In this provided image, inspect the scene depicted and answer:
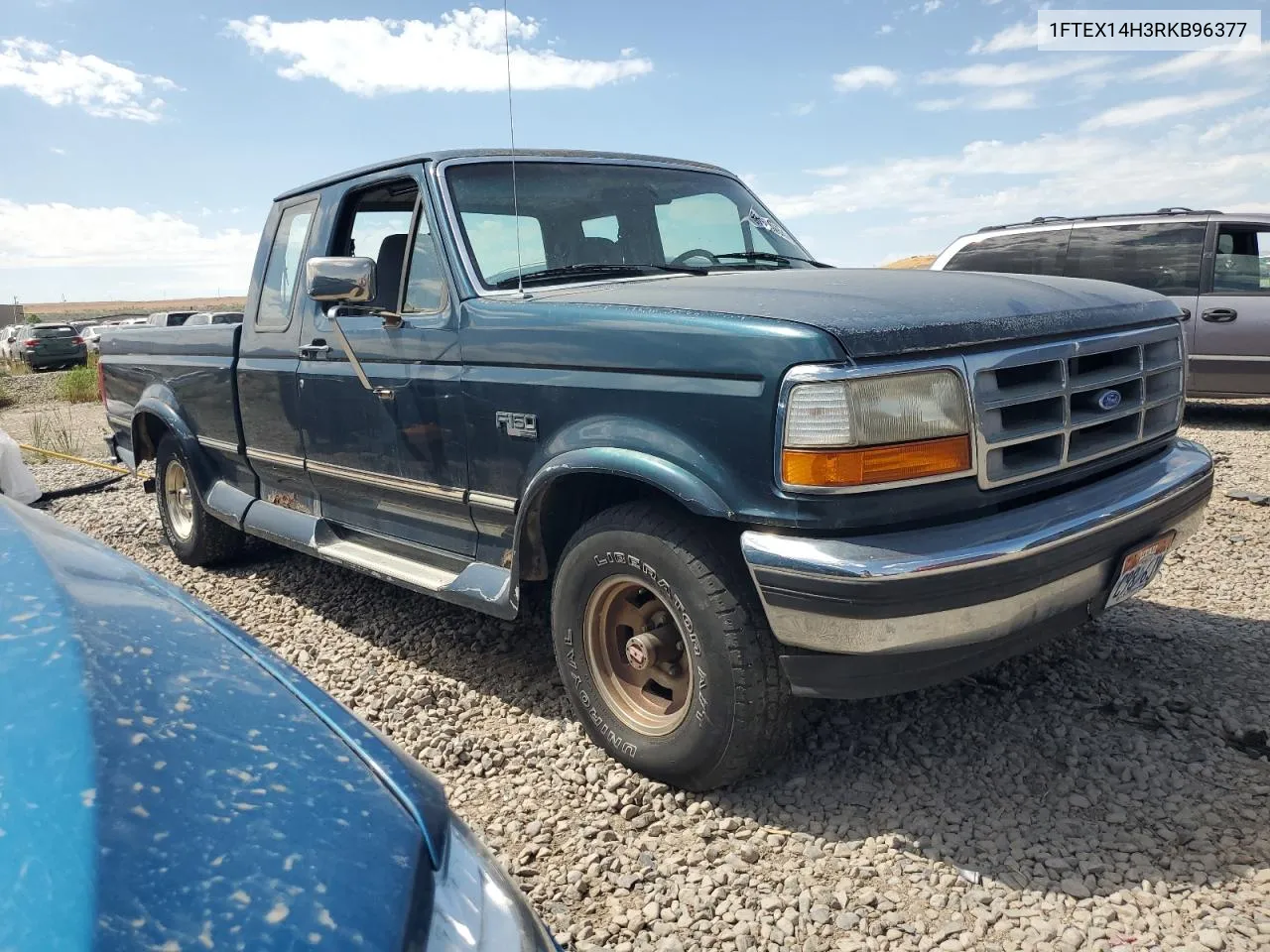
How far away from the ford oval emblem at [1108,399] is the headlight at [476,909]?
90.4 inches

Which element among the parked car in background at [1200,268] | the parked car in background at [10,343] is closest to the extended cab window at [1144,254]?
the parked car in background at [1200,268]

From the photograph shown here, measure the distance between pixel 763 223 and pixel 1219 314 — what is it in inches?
258

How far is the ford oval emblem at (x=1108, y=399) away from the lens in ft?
9.23

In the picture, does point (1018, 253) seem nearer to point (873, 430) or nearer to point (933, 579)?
point (873, 430)

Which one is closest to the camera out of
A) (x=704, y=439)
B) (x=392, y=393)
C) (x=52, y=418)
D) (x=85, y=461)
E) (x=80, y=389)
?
(x=704, y=439)

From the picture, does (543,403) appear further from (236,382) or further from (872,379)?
(236,382)

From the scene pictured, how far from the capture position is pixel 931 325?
2.42 metres

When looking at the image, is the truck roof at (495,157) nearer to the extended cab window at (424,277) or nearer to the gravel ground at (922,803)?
the extended cab window at (424,277)

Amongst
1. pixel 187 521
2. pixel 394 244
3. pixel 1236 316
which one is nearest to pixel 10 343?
pixel 187 521

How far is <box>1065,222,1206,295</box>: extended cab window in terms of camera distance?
870cm

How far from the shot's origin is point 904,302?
257 cm

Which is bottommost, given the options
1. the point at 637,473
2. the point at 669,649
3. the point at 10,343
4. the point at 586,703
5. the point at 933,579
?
the point at 586,703

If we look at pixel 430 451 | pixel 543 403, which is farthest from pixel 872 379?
pixel 430 451

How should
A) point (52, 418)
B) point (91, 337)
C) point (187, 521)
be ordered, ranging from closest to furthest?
point (187, 521) < point (52, 418) < point (91, 337)
